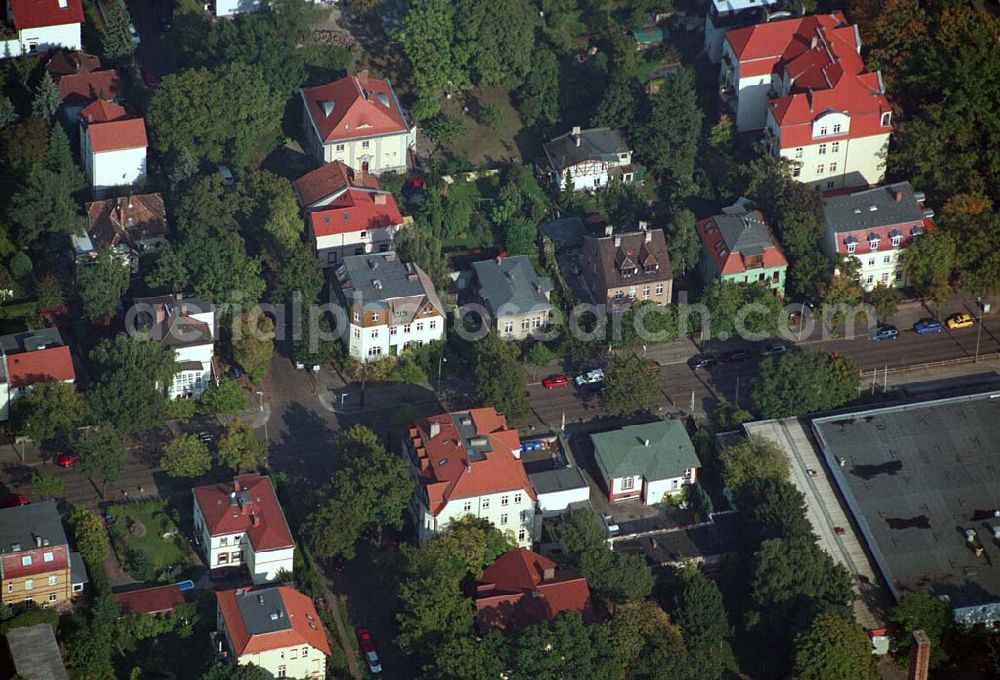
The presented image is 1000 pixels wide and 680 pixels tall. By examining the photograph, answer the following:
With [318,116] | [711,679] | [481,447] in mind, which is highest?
[318,116]

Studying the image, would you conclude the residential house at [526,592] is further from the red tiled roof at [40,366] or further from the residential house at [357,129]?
the residential house at [357,129]

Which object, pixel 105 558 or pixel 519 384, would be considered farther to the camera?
pixel 519 384

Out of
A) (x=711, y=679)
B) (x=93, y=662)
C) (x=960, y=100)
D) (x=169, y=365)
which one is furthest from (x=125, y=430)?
(x=960, y=100)

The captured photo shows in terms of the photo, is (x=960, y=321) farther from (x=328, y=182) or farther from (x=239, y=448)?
(x=239, y=448)

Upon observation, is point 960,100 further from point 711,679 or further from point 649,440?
point 711,679

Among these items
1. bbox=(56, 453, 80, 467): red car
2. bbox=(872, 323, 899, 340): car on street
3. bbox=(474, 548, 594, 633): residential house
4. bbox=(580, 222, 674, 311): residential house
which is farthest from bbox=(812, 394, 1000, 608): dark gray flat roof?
bbox=(56, 453, 80, 467): red car

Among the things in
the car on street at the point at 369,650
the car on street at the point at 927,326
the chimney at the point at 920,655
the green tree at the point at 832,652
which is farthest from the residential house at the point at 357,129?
the chimney at the point at 920,655

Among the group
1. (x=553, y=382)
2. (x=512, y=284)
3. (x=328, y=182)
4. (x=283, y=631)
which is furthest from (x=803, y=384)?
(x=283, y=631)
